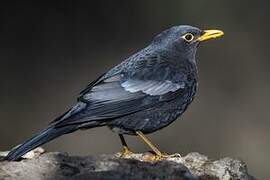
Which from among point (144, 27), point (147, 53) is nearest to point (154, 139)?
point (144, 27)

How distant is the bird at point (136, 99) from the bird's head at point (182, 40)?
16 centimetres

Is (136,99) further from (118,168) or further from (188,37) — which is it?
(188,37)

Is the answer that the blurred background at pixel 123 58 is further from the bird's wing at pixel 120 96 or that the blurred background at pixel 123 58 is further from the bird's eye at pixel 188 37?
the bird's wing at pixel 120 96

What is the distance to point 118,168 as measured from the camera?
8.30 metres

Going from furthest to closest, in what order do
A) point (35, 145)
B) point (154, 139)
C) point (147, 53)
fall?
point (154, 139) < point (147, 53) < point (35, 145)

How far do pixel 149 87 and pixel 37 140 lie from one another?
1434 mm

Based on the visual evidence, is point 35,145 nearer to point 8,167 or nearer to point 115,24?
point 8,167

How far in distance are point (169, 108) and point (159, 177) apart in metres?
0.95

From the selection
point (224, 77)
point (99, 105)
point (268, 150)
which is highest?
point (99, 105)

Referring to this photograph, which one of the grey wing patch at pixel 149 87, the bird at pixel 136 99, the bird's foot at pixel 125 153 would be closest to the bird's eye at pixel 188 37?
the bird at pixel 136 99

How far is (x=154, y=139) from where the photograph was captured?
44.7 feet

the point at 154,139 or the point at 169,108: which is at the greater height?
the point at 169,108

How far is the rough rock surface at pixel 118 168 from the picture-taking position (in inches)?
320

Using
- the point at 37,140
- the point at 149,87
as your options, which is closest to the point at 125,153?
the point at 149,87
